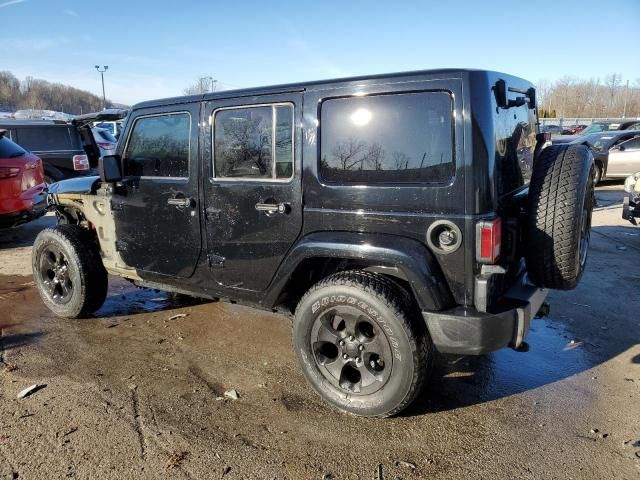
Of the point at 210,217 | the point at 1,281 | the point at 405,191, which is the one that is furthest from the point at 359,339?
the point at 1,281

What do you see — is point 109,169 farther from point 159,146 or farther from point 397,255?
point 397,255

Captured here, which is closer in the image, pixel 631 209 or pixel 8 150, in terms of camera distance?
pixel 631 209

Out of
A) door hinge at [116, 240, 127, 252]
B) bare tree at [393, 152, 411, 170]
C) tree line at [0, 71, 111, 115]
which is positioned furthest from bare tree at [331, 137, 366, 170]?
tree line at [0, 71, 111, 115]

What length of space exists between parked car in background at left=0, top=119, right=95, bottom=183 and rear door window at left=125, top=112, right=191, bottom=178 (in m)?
6.86

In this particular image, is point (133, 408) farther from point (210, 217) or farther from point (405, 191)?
point (405, 191)

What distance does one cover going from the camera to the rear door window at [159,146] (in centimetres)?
361

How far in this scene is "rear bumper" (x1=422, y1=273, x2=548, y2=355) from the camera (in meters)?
2.59

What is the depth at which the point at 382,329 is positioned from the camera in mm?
2758

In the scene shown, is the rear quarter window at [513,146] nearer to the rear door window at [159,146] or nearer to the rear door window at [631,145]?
the rear door window at [159,146]

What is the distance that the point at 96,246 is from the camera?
4.43 meters

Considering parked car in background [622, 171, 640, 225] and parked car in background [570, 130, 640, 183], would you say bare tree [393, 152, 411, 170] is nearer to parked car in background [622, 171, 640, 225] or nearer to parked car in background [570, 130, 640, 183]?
parked car in background [622, 171, 640, 225]

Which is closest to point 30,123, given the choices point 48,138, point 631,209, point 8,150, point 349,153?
point 48,138

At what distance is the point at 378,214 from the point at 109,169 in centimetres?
234

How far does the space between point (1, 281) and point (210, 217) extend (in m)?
3.82
